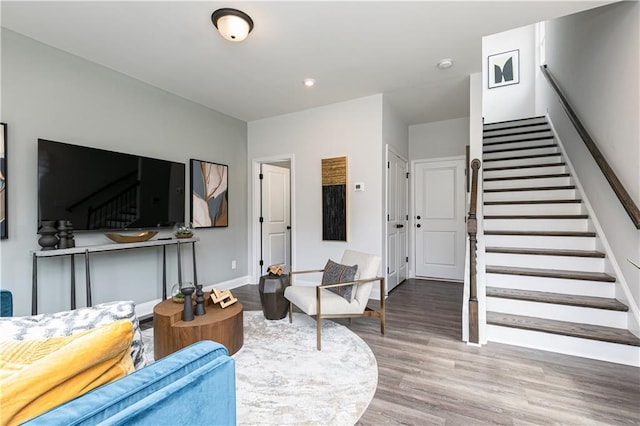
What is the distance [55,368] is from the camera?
2.29ft

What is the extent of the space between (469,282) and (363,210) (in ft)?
5.44

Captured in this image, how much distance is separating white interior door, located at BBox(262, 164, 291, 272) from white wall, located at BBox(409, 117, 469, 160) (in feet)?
7.82

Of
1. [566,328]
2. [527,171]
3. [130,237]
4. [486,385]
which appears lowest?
[486,385]

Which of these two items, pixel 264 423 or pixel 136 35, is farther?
pixel 136 35

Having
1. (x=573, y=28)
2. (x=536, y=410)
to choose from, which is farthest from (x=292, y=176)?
(x=573, y=28)

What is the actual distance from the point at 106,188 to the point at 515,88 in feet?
22.7

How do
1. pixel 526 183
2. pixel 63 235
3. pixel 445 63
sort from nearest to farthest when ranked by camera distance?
pixel 63 235 < pixel 445 63 < pixel 526 183

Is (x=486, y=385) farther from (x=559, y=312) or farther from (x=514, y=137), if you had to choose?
(x=514, y=137)

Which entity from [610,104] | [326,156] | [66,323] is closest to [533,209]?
[610,104]

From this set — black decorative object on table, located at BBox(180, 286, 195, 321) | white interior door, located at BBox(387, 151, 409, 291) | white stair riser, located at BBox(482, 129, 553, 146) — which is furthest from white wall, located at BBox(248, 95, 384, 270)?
white stair riser, located at BBox(482, 129, 553, 146)

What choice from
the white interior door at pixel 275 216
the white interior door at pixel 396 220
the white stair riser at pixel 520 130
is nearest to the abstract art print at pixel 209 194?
the white interior door at pixel 275 216

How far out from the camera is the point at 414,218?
5.27m

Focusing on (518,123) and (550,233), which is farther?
(518,123)

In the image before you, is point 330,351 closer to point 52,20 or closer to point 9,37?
point 52,20
